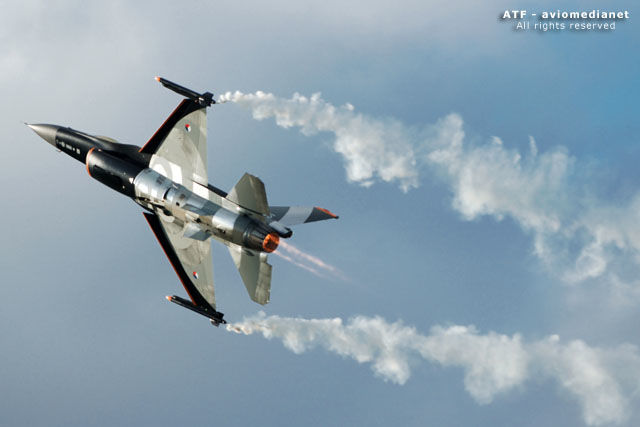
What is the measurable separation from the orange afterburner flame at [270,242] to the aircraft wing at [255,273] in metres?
A: 0.91

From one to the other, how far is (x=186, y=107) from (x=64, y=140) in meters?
11.1

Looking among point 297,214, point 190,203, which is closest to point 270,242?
point 297,214

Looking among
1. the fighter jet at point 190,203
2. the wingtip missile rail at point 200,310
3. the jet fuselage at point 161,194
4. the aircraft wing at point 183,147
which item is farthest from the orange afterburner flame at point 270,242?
the wingtip missile rail at point 200,310

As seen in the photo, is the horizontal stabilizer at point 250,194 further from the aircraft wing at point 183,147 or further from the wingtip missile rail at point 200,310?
the wingtip missile rail at point 200,310

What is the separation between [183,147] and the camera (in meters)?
55.7

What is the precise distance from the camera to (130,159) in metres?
57.2

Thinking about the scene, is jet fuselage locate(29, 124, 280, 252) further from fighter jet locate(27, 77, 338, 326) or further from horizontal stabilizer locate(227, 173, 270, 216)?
horizontal stabilizer locate(227, 173, 270, 216)

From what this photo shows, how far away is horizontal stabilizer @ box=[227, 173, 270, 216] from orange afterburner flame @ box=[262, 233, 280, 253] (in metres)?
1.55

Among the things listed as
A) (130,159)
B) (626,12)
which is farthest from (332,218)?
(626,12)

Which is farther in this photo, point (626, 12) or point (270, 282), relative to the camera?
point (626, 12)

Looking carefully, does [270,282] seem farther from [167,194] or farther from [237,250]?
[167,194]

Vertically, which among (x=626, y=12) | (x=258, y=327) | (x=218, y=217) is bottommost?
(x=258, y=327)

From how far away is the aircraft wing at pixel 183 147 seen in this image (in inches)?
2159

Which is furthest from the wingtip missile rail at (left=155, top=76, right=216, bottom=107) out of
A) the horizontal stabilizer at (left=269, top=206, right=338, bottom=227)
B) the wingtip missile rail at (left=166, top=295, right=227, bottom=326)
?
the wingtip missile rail at (left=166, top=295, right=227, bottom=326)
